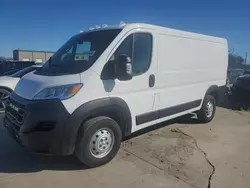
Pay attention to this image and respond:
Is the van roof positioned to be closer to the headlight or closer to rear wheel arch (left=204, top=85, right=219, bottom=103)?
rear wheel arch (left=204, top=85, right=219, bottom=103)

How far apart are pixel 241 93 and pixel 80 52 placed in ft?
25.8

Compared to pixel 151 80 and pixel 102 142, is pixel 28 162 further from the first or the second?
pixel 151 80

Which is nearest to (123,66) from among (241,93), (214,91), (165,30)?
(165,30)

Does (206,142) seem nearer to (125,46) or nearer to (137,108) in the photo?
(137,108)

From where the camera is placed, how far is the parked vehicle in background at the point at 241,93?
33.4ft

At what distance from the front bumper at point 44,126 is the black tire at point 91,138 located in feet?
0.67

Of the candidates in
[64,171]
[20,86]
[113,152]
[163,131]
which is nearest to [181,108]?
[163,131]

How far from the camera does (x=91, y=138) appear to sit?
13.3 feet

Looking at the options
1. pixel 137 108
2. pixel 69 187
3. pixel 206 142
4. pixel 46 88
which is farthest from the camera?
pixel 206 142

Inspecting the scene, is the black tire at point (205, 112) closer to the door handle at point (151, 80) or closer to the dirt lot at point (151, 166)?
the dirt lot at point (151, 166)

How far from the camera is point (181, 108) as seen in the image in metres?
5.96

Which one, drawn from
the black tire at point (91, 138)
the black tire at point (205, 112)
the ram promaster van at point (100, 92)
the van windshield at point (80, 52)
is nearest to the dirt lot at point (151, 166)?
the black tire at point (91, 138)

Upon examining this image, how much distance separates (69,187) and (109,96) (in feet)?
4.80

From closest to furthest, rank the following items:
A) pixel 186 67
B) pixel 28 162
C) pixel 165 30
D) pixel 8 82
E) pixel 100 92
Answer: pixel 100 92, pixel 28 162, pixel 165 30, pixel 186 67, pixel 8 82
